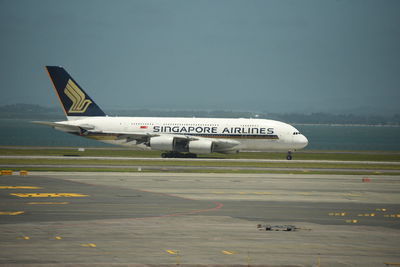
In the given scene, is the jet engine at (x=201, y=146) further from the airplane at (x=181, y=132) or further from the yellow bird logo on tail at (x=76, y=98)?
the yellow bird logo on tail at (x=76, y=98)

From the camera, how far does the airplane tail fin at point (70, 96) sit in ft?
250

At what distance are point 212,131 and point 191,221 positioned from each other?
46.6 meters

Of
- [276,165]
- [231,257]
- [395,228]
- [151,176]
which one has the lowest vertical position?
[231,257]

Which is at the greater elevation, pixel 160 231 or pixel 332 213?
pixel 332 213

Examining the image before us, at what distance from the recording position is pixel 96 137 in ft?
246

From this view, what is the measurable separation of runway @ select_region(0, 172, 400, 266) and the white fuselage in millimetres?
28308

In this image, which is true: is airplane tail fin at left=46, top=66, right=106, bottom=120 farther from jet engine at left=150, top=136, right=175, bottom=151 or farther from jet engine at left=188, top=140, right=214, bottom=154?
jet engine at left=188, top=140, right=214, bottom=154

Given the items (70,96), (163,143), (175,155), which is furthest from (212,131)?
(70,96)

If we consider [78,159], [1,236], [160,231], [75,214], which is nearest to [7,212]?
[75,214]

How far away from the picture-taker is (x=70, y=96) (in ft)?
251

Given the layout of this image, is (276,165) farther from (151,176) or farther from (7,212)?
(7,212)

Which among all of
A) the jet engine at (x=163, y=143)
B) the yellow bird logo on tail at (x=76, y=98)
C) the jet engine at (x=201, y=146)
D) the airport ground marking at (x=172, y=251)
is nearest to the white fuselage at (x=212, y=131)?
the jet engine at (x=163, y=143)

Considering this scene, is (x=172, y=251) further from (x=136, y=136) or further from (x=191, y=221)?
(x=136, y=136)

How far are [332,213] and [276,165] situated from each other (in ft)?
99.1
